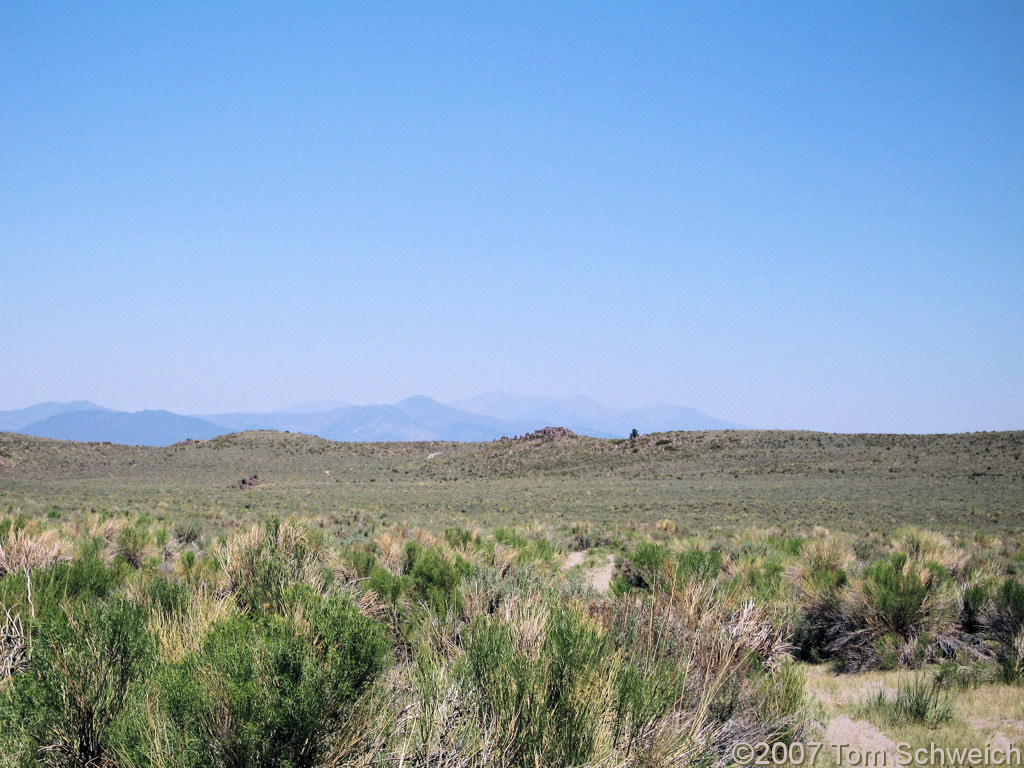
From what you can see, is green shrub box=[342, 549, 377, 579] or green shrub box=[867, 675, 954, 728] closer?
green shrub box=[867, 675, 954, 728]

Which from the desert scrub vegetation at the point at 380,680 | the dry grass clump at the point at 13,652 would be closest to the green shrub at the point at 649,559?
the desert scrub vegetation at the point at 380,680

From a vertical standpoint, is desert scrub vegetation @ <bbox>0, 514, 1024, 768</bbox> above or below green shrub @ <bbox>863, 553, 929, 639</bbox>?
above

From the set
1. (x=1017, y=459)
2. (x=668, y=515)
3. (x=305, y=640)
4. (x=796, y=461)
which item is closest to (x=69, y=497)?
(x=668, y=515)

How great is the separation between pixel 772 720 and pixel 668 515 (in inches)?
817

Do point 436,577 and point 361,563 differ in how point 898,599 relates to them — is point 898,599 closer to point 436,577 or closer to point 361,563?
point 436,577

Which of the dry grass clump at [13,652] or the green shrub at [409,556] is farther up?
the dry grass clump at [13,652]

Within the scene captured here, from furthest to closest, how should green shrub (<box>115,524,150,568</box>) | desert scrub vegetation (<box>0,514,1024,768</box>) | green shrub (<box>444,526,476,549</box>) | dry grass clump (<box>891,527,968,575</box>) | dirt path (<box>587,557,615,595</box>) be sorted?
1. dirt path (<box>587,557,615,595</box>)
2. green shrub (<box>444,526,476,549</box>)
3. green shrub (<box>115,524,150,568</box>)
4. dry grass clump (<box>891,527,968,575</box>)
5. desert scrub vegetation (<box>0,514,1024,768</box>)

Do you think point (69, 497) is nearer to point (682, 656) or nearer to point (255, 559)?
point (255, 559)

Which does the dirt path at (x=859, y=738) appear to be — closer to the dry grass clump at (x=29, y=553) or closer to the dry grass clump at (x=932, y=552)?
the dry grass clump at (x=932, y=552)

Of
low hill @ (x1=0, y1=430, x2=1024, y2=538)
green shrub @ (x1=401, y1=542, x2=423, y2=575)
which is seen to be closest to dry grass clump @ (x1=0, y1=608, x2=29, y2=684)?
green shrub @ (x1=401, y1=542, x2=423, y2=575)

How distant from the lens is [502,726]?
3.04 meters

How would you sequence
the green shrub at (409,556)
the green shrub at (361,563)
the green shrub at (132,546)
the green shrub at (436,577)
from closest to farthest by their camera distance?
the green shrub at (436,577), the green shrub at (361,563), the green shrub at (409,556), the green shrub at (132,546)

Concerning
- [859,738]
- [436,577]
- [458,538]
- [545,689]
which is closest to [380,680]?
[545,689]

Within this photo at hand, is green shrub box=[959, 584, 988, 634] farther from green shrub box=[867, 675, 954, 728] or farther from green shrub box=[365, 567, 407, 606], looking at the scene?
green shrub box=[365, 567, 407, 606]
